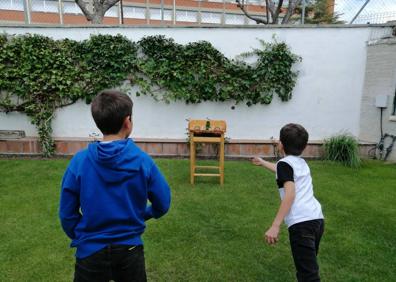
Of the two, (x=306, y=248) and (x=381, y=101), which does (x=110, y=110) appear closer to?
(x=306, y=248)

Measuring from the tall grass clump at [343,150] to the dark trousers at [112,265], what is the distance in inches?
212

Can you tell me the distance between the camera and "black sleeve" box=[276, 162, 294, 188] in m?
2.04

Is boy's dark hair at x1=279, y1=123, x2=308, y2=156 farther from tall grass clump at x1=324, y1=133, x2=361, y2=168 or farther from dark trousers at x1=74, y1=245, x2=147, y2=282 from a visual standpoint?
tall grass clump at x1=324, y1=133, x2=361, y2=168

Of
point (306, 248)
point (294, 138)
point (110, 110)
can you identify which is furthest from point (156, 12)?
point (110, 110)

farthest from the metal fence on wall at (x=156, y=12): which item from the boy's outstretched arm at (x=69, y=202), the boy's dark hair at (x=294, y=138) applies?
the boy's outstretched arm at (x=69, y=202)

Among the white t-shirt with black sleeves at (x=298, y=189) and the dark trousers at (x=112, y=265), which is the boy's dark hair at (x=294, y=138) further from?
the dark trousers at (x=112, y=265)

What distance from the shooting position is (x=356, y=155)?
6195 millimetres

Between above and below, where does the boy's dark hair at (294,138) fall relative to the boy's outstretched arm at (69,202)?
above

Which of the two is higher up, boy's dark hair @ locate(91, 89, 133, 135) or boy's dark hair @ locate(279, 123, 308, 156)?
boy's dark hair @ locate(91, 89, 133, 135)

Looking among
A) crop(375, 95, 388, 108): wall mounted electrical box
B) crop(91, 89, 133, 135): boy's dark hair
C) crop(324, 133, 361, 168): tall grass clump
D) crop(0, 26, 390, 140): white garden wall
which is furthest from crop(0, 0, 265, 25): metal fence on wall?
crop(91, 89, 133, 135): boy's dark hair

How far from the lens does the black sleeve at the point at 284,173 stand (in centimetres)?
204

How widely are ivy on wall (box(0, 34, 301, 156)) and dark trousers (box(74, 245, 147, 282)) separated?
201 inches

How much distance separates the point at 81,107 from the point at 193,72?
7.40ft

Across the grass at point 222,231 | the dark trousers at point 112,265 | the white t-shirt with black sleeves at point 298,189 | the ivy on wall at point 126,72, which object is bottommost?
the grass at point 222,231
